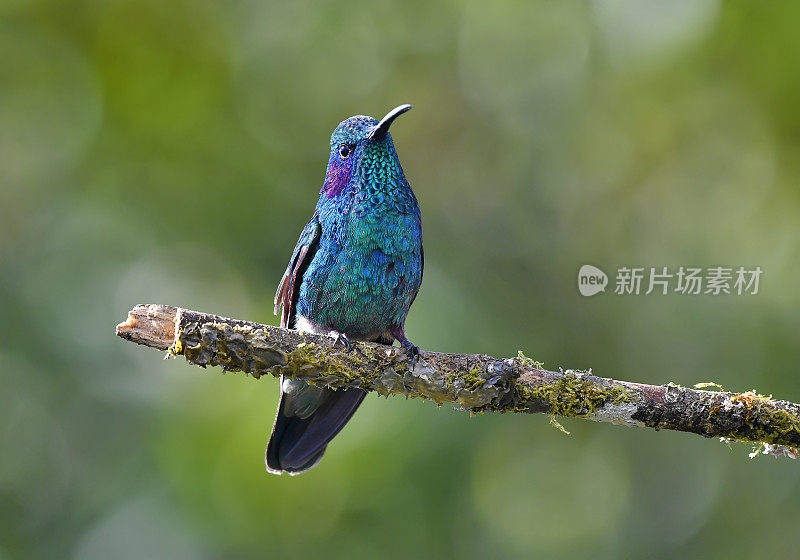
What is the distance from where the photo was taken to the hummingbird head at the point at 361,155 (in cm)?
475

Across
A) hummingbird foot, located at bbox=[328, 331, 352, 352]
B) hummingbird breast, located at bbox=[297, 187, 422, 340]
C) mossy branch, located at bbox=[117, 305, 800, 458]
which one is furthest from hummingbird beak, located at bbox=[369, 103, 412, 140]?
mossy branch, located at bbox=[117, 305, 800, 458]

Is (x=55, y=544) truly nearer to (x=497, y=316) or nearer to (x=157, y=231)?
(x=157, y=231)

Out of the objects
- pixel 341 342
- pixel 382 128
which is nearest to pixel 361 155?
pixel 382 128

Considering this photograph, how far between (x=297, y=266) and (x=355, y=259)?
41 cm

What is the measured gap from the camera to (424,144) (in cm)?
790

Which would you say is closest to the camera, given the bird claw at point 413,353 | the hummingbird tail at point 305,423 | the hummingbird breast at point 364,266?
the bird claw at point 413,353

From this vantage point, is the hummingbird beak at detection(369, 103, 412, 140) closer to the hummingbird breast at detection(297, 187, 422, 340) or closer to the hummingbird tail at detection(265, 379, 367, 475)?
the hummingbird breast at detection(297, 187, 422, 340)

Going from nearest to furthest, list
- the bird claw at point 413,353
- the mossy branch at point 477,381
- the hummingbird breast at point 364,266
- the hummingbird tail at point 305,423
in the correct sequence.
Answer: the mossy branch at point 477,381
the bird claw at point 413,353
the hummingbird breast at point 364,266
the hummingbird tail at point 305,423

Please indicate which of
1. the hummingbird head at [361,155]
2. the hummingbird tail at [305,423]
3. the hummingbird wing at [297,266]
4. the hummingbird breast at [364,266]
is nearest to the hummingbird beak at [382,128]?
the hummingbird head at [361,155]

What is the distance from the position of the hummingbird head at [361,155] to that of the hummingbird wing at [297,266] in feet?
0.73

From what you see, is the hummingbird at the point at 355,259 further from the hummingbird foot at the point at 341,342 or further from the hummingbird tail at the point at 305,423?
the hummingbird foot at the point at 341,342

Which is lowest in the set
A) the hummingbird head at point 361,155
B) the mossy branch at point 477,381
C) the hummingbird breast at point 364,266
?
the mossy branch at point 477,381

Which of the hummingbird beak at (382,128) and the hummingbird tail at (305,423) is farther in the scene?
the hummingbird tail at (305,423)

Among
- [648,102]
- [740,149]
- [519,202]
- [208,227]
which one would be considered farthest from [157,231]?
[740,149]
